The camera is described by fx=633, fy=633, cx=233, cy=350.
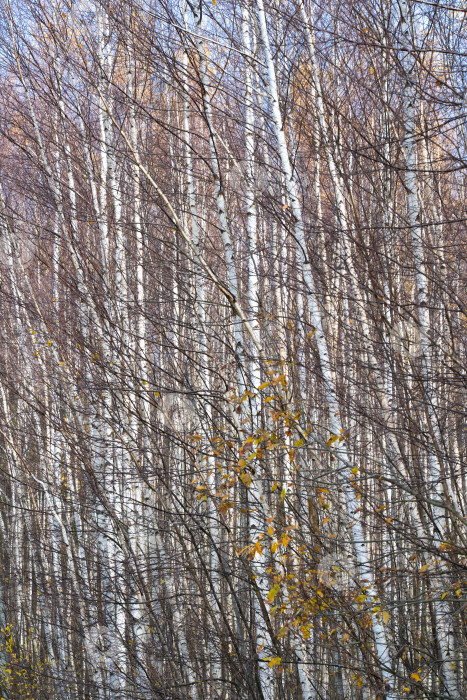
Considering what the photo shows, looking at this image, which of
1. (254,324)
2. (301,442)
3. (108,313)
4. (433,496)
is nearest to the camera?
(301,442)

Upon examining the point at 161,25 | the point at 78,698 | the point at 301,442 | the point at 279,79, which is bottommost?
the point at 78,698

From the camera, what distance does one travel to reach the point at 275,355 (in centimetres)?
599

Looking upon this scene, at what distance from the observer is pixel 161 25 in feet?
21.7

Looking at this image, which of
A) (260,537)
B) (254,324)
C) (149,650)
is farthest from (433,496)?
(149,650)

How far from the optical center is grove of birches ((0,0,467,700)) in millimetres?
4773

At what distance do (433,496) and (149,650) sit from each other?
11.0 feet

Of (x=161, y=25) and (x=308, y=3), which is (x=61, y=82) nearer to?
(x=161, y=25)

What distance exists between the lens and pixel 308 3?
6.56 metres

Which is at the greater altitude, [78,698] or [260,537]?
[260,537]

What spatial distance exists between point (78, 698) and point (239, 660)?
5.36 m

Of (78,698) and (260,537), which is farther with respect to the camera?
(78,698)

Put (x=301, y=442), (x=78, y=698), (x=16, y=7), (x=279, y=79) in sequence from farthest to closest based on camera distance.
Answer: (x=78, y=698) < (x=16, y=7) < (x=279, y=79) < (x=301, y=442)

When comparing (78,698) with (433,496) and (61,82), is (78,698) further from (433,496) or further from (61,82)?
(61,82)

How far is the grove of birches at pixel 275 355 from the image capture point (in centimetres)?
477
